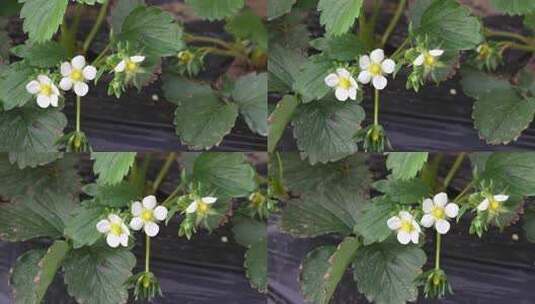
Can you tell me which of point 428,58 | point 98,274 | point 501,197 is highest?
point 428,58

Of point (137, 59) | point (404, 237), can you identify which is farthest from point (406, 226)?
point (137, 59)

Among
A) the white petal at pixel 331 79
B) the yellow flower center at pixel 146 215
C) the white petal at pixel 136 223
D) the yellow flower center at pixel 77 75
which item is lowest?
the white petal at pixel 136 223

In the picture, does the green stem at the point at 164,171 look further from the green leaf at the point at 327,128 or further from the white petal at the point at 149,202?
→ the green leaf at the point at 327,128

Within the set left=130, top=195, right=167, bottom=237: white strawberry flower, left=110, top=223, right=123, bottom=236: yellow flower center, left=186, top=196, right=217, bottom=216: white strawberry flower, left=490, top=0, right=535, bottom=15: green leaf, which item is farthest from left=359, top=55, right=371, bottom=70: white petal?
left=110, top=223, right=123, bottom=236: yellow flower center

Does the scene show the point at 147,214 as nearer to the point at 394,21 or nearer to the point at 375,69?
the point at 375,69

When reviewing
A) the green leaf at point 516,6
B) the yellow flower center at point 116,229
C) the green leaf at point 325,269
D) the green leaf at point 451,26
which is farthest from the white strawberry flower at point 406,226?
the yellow flower center at point 116,229

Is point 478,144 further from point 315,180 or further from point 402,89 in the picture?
point 315,180
